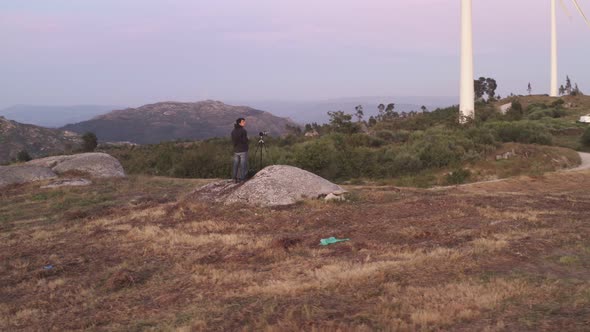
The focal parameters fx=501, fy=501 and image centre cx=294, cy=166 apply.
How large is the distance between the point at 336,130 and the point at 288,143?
149 inches

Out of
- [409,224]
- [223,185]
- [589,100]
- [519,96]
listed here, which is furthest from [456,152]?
[519,96]

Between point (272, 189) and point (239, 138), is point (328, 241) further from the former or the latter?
point (239, 138)

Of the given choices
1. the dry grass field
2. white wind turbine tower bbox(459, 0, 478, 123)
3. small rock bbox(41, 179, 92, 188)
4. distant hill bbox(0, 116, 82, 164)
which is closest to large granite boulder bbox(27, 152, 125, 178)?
small rock bbox(41, 179, 92, 188)

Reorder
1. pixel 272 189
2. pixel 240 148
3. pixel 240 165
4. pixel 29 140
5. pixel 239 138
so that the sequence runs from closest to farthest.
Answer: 1. pixel 272 189
2. pixel 239 138
3. pixel 240 148
4. pixel 240 165
5. pixel 29 140

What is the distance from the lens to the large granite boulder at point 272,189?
1182 centimetres

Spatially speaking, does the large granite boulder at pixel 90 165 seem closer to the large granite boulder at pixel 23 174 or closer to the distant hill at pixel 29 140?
the large granite boulder at pixel 23 174

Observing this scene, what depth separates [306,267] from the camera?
6.64 metres

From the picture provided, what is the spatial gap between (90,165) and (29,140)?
45.1 meters

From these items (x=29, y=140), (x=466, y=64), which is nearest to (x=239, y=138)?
(x=466, y=64)

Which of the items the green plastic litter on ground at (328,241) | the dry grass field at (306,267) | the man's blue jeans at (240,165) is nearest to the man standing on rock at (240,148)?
the man's blue jeans at (240,165)

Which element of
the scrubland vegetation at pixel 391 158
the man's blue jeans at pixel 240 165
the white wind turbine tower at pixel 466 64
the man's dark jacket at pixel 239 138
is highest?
the white wind turbine tower at pixel 466 64

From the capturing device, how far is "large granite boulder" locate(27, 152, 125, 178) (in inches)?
787

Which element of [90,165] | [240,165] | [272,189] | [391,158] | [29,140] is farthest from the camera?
[29,140]

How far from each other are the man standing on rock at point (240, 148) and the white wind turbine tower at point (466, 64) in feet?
85.5
